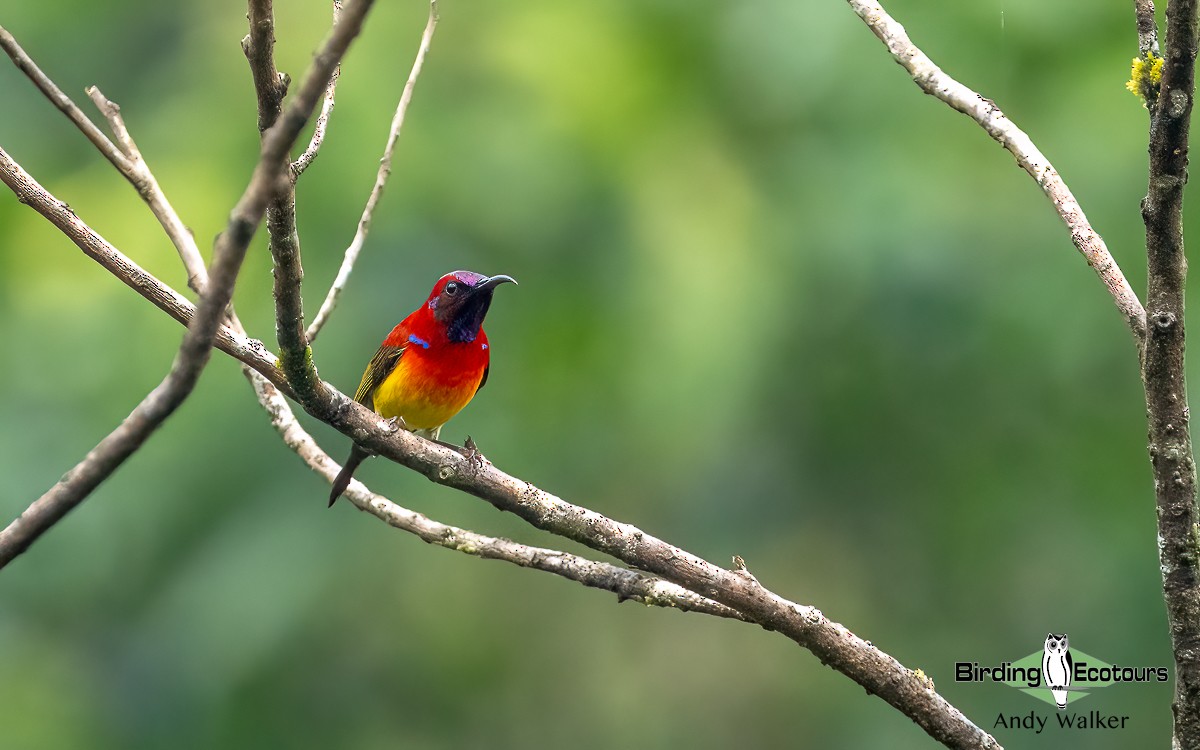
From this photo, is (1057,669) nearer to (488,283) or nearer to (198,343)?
(488,283)

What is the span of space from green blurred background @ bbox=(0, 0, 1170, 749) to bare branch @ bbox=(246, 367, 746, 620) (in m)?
2.34

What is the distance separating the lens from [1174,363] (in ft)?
8.41

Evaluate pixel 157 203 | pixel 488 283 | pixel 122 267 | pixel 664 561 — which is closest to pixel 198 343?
pixel 122 267

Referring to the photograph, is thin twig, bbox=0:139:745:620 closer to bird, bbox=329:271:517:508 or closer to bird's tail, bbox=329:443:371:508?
bird's tail, bbox=329:443:371:508

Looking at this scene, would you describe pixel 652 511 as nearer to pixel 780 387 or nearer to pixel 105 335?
pixel 780 387

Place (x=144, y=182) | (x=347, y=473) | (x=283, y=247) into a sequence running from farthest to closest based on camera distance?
(x=347, y=473), (x=144, y=182), (x=283, y=247)

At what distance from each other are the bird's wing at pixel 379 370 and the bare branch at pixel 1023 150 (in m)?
2.56

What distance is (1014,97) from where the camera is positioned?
682 cm

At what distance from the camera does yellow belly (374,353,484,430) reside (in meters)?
5.13

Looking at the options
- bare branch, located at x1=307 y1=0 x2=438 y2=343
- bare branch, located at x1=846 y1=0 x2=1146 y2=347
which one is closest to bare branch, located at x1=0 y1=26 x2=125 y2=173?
bare branch, located at x1=307 y1=0 x2=438 y2=343

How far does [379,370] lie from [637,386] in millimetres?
1836

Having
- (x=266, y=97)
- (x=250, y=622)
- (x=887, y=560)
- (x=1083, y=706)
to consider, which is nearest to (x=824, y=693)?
(x=887, y=560)

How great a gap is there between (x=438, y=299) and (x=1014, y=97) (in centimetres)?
350

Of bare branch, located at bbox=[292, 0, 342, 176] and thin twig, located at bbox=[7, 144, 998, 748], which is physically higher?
bare branch, located at bbox=[292, 0, 342, 176]
